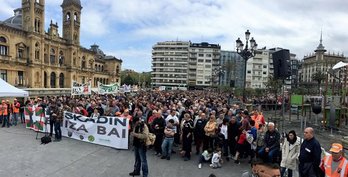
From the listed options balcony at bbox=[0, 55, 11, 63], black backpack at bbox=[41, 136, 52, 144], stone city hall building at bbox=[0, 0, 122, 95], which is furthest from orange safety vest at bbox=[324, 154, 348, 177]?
balcony at bbox=[0, 55, 11, 63]

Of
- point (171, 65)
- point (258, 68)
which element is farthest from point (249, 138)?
point (258, 68)

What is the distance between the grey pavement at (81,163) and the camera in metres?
7.66

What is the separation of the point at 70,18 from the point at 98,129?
2571 inches

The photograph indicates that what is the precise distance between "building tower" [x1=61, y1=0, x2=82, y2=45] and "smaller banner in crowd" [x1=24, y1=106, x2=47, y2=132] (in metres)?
58.6

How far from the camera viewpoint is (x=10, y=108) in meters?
15.4

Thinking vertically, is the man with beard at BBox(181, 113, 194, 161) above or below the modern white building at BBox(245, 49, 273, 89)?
below

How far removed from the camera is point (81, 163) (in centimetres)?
849

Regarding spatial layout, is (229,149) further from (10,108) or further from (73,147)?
(10,108)

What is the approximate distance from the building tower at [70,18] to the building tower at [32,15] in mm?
12155

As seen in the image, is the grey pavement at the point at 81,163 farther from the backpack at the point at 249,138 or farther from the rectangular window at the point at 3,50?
the rectangular window at the point at 3,50

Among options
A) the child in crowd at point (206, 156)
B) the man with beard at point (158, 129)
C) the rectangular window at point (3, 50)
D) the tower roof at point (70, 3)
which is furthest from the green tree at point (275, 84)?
the tower roof at point (70, 3)

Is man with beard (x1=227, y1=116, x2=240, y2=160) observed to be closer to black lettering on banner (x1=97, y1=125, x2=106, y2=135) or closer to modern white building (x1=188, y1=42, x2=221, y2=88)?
black lettering on banner (x1=97, y1=125, x2=106, y2=135)

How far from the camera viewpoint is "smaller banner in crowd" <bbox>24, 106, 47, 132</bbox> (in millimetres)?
13375

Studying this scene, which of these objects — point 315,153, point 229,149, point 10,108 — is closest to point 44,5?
point 10,108
